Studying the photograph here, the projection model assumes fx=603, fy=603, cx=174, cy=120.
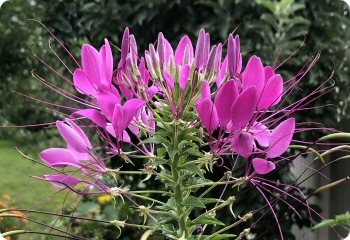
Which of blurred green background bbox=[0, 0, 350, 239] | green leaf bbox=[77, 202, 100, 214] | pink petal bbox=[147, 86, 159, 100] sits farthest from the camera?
green leaf bbox=[77, 202, 100, 214]

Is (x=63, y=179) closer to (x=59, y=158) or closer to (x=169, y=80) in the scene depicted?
(x=59, y=158)

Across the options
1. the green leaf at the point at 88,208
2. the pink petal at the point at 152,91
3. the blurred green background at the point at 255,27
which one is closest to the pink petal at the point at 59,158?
the pink petal at the point at 152,91

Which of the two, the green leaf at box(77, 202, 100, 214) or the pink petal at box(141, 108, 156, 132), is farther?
the green leaf at box(77, 202, 100, 214)

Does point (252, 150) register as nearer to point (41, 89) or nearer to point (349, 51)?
point (349, 51)

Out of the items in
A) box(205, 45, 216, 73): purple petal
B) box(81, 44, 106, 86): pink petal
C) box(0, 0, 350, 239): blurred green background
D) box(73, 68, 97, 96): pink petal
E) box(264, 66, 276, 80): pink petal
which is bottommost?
box(0, 0, 350, 239): blurred green background

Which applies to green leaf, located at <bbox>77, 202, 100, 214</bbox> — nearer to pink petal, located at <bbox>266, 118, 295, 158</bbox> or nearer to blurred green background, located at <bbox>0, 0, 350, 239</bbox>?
blurred green background, located at <bbox>0, 0, 350, 239</bbox>

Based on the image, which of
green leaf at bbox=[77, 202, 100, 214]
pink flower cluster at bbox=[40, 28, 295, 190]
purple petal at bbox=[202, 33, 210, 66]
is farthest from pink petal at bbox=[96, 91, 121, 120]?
green leaf at bbox=[77, 202, 100, 214]

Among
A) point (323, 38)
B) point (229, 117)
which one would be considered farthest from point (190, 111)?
point (323, 38)

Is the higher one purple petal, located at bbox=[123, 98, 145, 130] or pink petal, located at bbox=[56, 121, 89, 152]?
purple petal, located at bbox=[123, 98, 145, 130]

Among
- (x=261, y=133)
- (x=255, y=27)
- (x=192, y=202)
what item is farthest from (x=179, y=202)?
(x=255, y=27)
